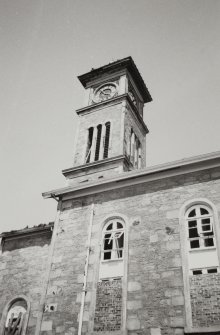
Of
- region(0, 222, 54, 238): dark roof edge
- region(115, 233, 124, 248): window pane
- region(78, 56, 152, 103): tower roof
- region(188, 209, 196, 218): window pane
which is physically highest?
region(78, 56, 152, 103): tower roof

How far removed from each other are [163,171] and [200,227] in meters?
2.71

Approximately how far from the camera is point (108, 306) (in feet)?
35.0

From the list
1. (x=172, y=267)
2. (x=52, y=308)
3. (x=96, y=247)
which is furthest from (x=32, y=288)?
(x=172, y=267)

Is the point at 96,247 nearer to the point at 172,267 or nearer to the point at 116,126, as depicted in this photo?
the point at 172,267

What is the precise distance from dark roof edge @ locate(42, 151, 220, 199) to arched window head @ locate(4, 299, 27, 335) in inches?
194

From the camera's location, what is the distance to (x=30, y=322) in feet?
41.3

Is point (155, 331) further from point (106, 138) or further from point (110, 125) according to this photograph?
point (110, 125)

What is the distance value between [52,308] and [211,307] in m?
5.47

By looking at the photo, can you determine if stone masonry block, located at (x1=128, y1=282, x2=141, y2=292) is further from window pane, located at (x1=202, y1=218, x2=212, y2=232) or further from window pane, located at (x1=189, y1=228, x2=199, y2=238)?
window pane, located at (x1=202, y1=218, x2=212, y2=232)

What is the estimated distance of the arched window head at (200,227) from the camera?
10.7 metres

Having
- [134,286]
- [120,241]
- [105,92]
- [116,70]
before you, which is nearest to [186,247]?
[134,286]

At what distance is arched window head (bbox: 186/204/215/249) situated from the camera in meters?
10.7

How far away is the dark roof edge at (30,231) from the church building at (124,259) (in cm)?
5

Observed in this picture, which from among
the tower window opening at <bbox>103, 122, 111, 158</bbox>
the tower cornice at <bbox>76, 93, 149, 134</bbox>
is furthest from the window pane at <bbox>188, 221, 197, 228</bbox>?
the tower cornice at <bbox>76, 93, 149, 134</bbox>
